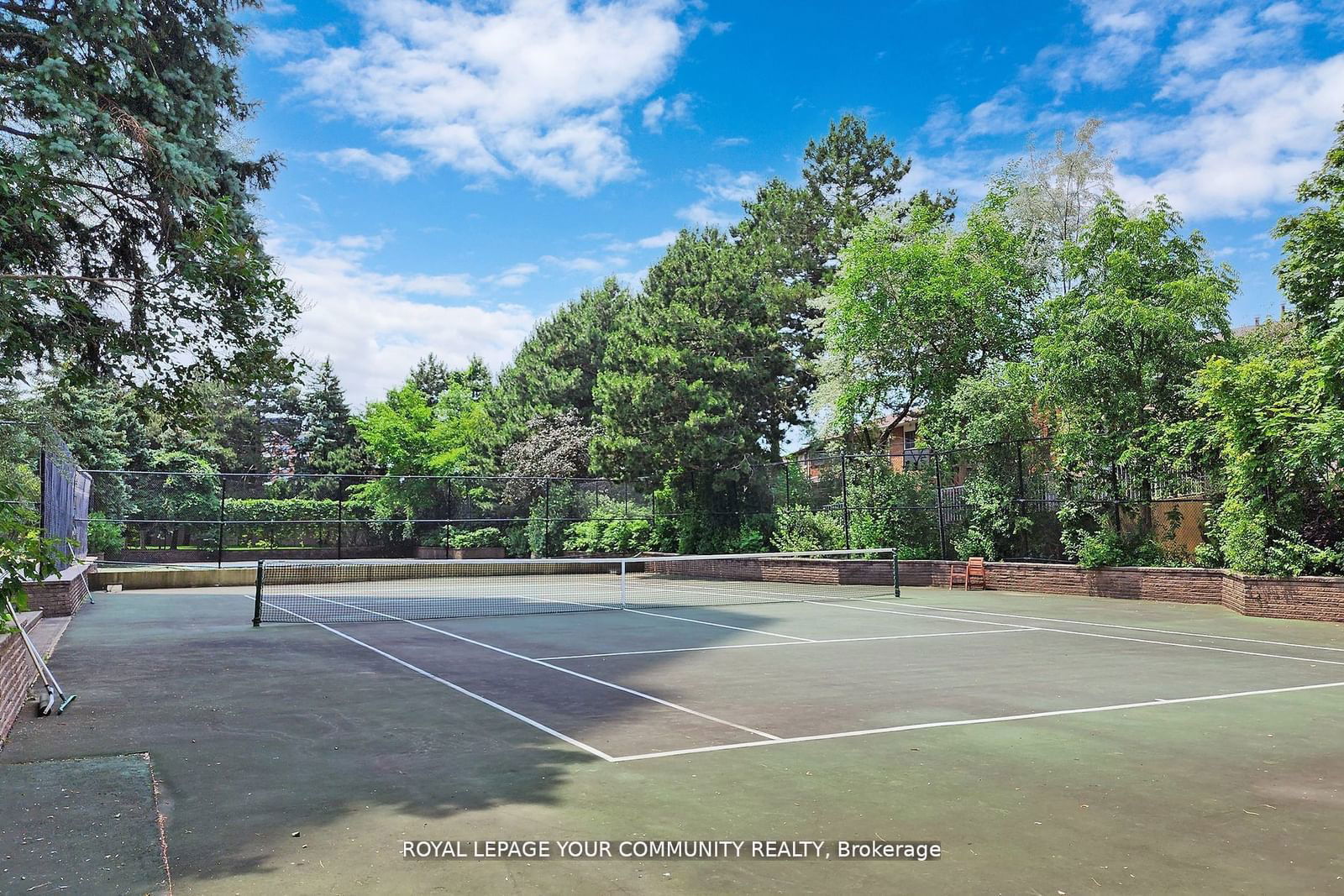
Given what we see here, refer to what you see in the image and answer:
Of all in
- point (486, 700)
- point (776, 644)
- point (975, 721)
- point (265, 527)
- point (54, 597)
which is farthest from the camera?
point (265, 527)

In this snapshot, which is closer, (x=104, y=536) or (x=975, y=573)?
(x=975, y=573)

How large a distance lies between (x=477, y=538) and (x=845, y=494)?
52.7ft

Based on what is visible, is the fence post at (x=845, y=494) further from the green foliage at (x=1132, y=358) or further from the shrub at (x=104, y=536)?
the shrub at (x=104, y=536)

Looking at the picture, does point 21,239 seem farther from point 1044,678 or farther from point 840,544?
point 840,544

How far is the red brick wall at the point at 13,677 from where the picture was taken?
681cm

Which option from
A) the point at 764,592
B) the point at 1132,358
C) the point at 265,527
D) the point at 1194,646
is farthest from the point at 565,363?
the point at 1194,646

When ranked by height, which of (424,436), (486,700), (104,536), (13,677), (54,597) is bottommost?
(486,700)

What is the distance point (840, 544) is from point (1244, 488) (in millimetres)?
11412

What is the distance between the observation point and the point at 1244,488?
16453mm

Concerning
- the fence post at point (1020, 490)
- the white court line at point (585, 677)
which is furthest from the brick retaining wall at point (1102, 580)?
the white court line at point (585, 677)

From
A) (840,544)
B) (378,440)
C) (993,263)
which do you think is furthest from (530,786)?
(378,440)

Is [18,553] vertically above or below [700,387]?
below

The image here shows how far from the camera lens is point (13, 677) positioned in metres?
7.48

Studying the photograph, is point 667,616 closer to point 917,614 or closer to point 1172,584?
point 917,614
